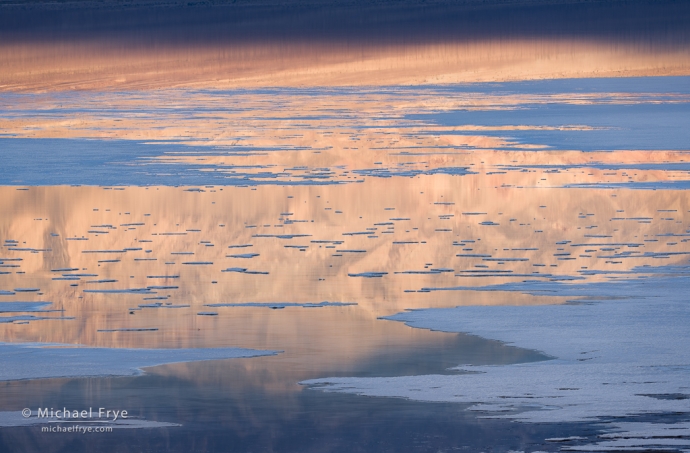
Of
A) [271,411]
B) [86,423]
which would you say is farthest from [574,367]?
[86,423]

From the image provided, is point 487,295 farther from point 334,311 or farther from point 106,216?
point 106,216

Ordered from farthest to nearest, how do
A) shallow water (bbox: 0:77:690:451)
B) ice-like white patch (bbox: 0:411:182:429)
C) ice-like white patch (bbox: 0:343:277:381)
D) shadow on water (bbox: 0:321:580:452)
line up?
ice-like white patch (bbox: 0:343:277:381) < shallow water (bbox: 0:77:690:451) < ice-like white patch (bbox: 0:411:182:429) < shadow on water (bbox: 0:321:580:452)

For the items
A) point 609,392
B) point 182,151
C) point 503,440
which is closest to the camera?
point 503,440

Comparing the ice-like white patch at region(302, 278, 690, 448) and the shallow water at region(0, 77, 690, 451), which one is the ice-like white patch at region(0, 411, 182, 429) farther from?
the ice-like white patch at region(302, 278, 690, 448)

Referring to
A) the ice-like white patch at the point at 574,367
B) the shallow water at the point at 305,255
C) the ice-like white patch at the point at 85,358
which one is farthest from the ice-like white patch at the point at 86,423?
the ice-like white patch at the point at 574,367

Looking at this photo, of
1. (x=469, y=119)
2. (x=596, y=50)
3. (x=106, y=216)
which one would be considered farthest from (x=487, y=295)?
(x=596, y=50)

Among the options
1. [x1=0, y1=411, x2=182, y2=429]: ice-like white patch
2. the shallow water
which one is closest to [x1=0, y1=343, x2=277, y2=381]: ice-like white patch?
the shallow water

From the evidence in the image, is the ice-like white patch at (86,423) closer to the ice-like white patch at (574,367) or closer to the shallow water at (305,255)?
the shallow water at (305,255)
